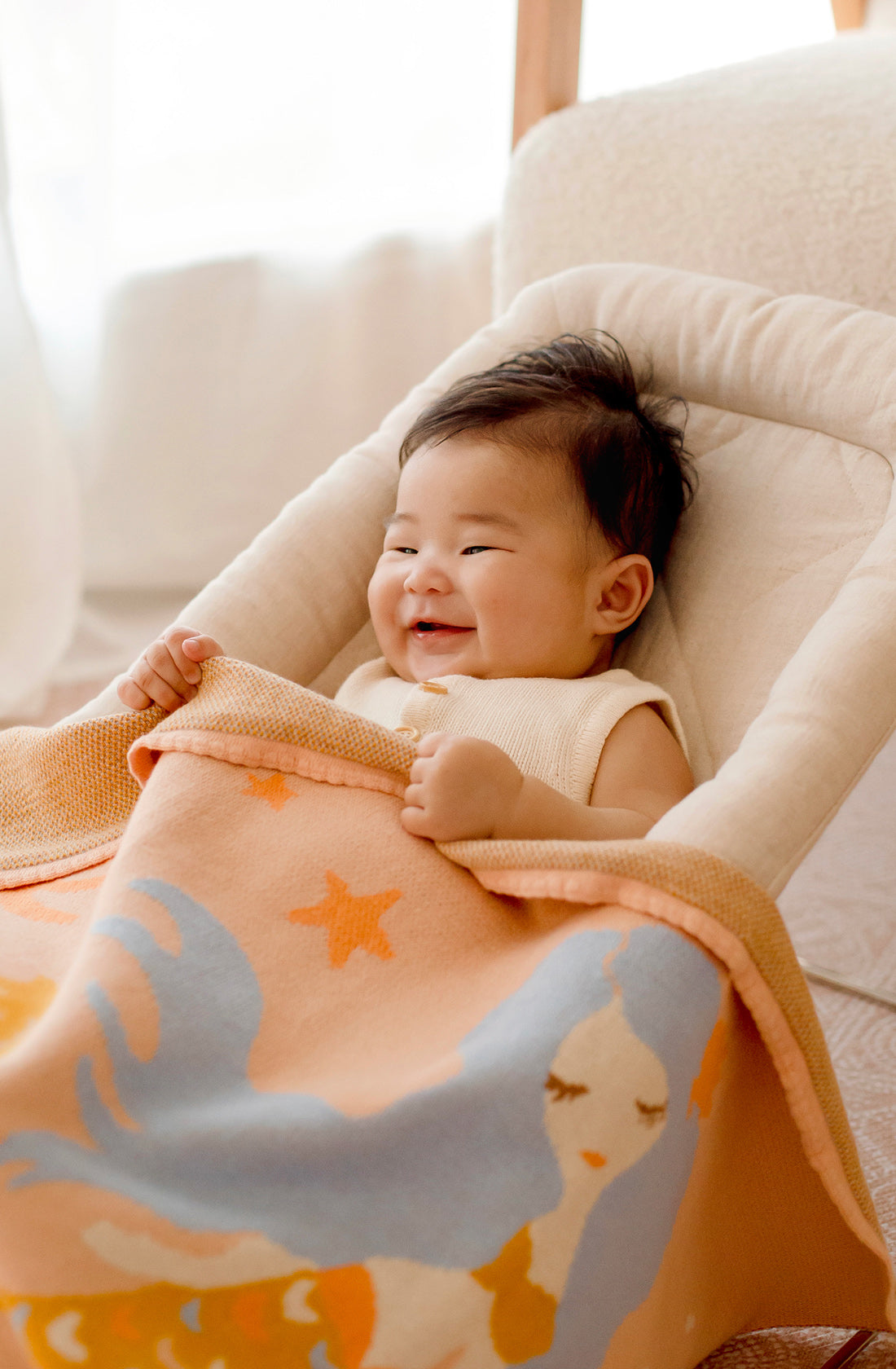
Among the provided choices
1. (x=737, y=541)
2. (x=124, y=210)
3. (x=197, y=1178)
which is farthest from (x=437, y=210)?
(x=197, y=1178)

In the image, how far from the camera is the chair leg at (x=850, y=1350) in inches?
32.9

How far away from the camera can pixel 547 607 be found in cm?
97

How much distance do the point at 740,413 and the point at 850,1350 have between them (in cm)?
75

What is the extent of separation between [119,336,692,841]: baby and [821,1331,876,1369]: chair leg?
1.30 ft

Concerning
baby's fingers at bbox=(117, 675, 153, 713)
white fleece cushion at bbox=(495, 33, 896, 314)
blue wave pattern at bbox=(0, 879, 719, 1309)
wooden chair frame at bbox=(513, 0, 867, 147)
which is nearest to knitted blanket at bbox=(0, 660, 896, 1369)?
blue wave pattern at bbox=(0, 879, 719, 1309)

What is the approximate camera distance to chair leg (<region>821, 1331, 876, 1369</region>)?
32.9 inches

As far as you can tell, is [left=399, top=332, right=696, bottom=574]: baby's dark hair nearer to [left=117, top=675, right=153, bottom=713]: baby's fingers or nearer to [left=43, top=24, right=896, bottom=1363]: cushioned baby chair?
[left=43, top=24, right=896, bottom=1363]: cushioned baby chair

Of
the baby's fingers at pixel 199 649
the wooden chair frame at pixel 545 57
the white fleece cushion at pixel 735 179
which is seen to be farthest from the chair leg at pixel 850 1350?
the wooden chair frame at pixel 545 57

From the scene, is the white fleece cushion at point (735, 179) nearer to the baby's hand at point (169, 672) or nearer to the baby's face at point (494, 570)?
the baby's face at point (494, 570)

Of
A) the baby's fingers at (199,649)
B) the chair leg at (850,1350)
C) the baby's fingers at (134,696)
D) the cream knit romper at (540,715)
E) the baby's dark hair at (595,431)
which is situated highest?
the baby's dark hair at (595,431)

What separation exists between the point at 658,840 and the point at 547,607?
0.36 metres

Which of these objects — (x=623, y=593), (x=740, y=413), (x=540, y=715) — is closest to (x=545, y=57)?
(x=740, y=413)

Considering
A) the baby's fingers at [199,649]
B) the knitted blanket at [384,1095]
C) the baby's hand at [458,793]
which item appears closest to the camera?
the knitted blanket at [384,1095]

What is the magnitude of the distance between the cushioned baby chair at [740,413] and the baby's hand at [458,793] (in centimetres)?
12
